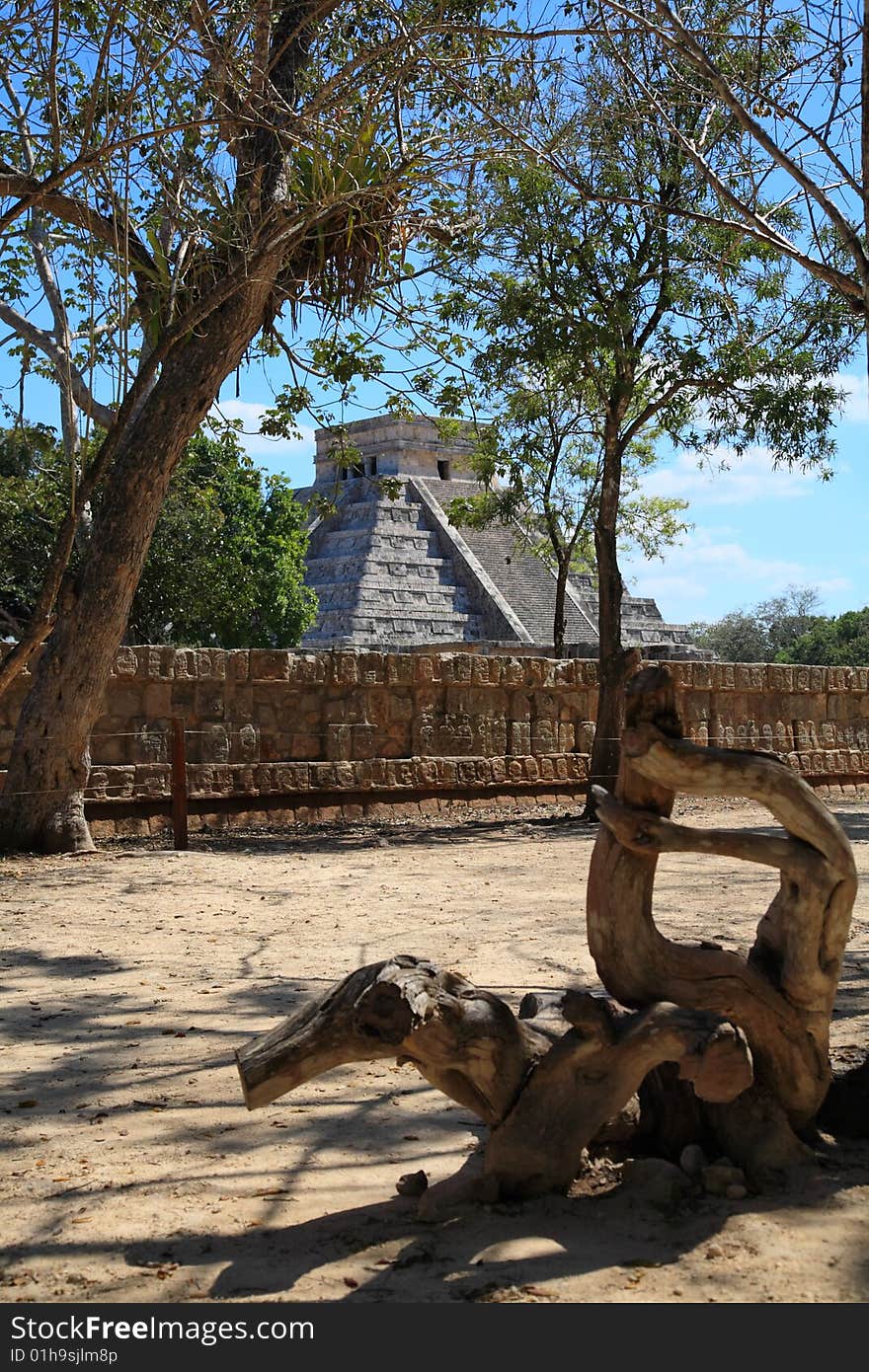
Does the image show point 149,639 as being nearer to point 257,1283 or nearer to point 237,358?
point 237,358

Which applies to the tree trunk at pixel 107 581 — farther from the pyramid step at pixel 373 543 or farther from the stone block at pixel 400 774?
the pyramid step at pixel 373 543

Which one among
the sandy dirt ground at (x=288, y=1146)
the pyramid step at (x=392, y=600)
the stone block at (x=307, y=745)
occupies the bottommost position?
the sandy dirt ground at (x=288, y=1146)

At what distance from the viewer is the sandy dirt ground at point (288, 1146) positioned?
→ 284 centimetres

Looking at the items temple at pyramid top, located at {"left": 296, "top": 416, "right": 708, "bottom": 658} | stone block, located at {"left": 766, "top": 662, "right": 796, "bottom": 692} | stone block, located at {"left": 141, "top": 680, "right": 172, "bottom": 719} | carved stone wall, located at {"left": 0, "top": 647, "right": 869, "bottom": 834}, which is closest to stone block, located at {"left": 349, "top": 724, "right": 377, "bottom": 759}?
carved stone wall, located at {"left": 0, "top": 647, "right": 869, "bottom": 834}

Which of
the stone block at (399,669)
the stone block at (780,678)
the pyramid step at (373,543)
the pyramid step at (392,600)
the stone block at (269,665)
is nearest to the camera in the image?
the stone block at (269,665)

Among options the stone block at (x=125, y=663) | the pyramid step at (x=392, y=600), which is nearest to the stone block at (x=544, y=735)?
the stone block at (x=125, y=663)

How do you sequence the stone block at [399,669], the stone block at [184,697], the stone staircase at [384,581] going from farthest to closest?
the stone staircase at [384,581], the stone block at [399,669], the stone block at [184,697]

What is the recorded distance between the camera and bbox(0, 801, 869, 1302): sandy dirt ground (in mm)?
2844

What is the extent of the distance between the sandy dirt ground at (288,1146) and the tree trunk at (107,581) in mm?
1724

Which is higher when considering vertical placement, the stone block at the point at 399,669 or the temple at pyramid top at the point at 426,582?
the temple at pyramid top at the point at 426,582

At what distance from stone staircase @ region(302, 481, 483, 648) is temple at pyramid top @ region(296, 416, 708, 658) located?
4 cm

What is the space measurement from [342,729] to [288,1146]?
347 inches

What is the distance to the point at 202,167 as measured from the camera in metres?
6.88

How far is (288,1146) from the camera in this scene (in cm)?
379
